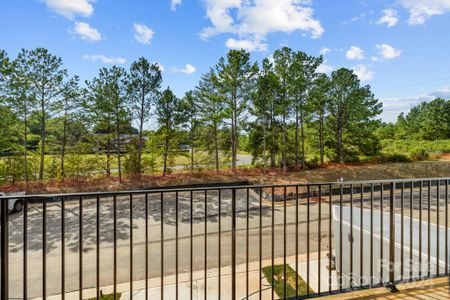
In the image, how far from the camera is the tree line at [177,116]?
385 inches

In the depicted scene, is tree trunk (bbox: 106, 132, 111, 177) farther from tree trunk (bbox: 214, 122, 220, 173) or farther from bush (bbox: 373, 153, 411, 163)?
bush (bbox: 373, 153, 411, 163)

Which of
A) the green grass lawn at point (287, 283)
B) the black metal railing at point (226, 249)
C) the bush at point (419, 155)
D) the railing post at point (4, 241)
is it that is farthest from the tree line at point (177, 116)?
the railing post at point (4, 241)

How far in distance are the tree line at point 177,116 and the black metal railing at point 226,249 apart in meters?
3.44

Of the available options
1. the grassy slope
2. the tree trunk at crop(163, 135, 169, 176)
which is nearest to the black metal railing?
the grassy slope

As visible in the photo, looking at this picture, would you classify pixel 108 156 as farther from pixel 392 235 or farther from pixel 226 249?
pixel 392 235

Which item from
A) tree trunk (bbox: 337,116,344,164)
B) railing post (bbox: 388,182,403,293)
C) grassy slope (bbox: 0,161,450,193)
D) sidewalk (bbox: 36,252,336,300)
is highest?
tree trunk (bbox: 337,116,344,164)

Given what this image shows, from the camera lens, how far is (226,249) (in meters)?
5.22

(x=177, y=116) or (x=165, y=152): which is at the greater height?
(x=177, y=116)

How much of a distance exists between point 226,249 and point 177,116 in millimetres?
8297

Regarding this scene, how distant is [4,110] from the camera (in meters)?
9.16

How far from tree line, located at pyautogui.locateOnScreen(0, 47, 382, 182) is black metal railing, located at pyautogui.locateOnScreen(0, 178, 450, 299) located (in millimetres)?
3436

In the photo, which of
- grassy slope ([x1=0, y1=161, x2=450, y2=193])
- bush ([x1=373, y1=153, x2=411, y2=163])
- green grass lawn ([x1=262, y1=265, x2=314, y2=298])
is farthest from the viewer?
bush ([x1=373, y1=153, x2=411, y2=163])

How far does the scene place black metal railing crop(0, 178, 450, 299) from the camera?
5.26 feet

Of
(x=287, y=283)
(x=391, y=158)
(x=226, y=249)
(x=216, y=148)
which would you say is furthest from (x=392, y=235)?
(x=391, y=158)
